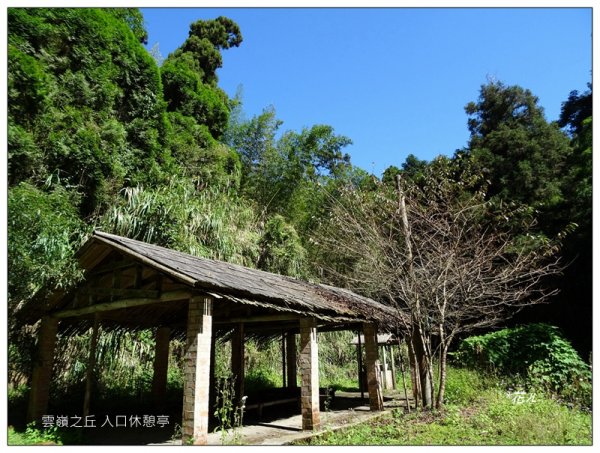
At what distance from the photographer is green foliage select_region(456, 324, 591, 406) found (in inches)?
381

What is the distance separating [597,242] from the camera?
6.61 meters

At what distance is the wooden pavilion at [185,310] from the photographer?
5.62 meters

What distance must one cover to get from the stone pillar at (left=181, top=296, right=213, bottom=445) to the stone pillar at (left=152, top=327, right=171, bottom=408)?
4776 millimetres

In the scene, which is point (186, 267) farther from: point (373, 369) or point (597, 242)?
point (597, 242)

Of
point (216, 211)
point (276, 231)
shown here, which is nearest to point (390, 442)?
point (216, 211)

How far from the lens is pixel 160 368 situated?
9945 millimetres

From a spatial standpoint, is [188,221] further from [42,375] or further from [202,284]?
[202,284]

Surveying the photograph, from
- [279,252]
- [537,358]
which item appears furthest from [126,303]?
[537,358]

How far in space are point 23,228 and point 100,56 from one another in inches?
404

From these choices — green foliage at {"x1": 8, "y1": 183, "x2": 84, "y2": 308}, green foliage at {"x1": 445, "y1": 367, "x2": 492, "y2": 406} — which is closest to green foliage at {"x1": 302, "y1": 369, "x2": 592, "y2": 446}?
green foliage at {"x1": 445, "y1": 367, "x2": 492, "y2": 406}

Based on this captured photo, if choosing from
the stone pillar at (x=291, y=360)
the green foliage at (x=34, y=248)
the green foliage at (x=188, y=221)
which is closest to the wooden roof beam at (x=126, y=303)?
the green foliage at (x=34, y=248)

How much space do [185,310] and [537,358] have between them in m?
8.98

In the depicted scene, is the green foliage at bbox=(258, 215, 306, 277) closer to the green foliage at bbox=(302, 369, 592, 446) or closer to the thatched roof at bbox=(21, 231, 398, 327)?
the thatched roof at bbox=(21, 231, 398, 327)

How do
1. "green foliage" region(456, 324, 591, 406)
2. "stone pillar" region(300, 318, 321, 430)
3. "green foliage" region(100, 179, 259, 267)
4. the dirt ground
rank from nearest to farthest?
the dirt ground → "stone pillar" region(300, 318, 321, 430) → "green foliage" region(456, 324, 591, 406) → "green foliage" region(100, 179, 259, 267)
